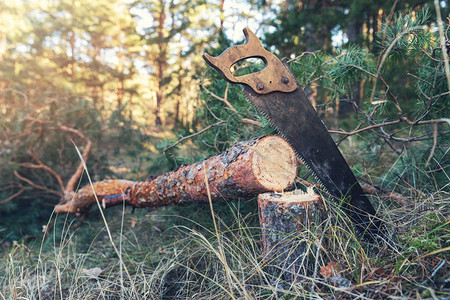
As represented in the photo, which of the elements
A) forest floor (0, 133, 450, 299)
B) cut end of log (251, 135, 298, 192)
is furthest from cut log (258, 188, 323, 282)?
cut end of log (251, 135, 298, 192)

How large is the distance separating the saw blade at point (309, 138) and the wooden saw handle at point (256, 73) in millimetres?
55

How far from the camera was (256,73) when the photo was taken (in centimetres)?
191

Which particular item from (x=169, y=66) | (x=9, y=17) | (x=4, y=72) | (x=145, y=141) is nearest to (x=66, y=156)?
(x=145, y=141)

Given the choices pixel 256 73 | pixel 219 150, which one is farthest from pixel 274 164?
pixel 219 150

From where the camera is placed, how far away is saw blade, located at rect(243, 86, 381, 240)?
1.96 metres

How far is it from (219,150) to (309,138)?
1263 millimetres

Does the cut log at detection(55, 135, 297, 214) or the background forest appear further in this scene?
the cut log at detection(55, 135, 297, 214)

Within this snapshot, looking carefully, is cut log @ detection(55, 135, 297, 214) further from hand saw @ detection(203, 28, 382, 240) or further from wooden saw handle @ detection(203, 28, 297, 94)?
wooden saw handle @ detection(203, 28, 297, 94)

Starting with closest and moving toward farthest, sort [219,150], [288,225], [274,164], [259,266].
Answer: [259,266], [288,225], [274,164], [219,150]

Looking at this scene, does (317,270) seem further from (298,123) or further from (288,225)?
(298,123)

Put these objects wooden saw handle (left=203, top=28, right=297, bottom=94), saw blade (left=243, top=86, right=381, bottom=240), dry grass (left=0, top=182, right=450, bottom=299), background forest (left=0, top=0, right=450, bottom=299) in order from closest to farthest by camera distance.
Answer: dry grass (left=0, top=182, right=450, bottom=299) < background forest (left=0, top=0, right=450, bottom=299) < wooden saw handle (left=203, top=28, right=297, bottom=94) < saw blade (left=243, top=86, right=381, bottom=240)

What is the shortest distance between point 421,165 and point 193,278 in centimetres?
226

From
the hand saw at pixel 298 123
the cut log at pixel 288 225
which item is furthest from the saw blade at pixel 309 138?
the cut log at pixel 288 225

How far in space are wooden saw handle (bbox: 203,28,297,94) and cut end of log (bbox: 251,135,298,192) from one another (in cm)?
35
